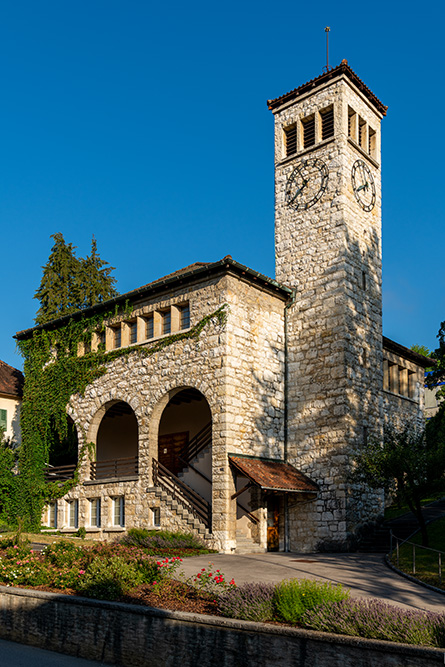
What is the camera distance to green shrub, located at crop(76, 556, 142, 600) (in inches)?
397

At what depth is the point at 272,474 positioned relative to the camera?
19344 millimetres

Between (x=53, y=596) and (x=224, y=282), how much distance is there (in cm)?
1201

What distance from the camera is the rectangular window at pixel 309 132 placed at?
23.5m

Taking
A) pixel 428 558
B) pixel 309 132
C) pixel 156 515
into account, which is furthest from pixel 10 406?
pixel 428 558

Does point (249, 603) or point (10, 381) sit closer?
point (249, 603)

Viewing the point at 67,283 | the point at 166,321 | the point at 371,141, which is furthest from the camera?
the point at 67,283

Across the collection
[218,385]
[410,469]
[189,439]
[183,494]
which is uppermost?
[218,385]

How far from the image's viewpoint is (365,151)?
2361 cm

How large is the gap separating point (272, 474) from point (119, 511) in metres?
6.10

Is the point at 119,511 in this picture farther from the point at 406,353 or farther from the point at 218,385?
the point at 406,353

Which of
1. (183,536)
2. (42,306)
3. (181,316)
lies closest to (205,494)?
(183,536)

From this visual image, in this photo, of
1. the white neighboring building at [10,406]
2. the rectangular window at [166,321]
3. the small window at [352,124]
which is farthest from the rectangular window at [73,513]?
the small window at [352,124]

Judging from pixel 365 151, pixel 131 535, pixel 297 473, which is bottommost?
pixel 131 535

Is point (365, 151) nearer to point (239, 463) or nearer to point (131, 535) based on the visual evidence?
point (239, 463)
